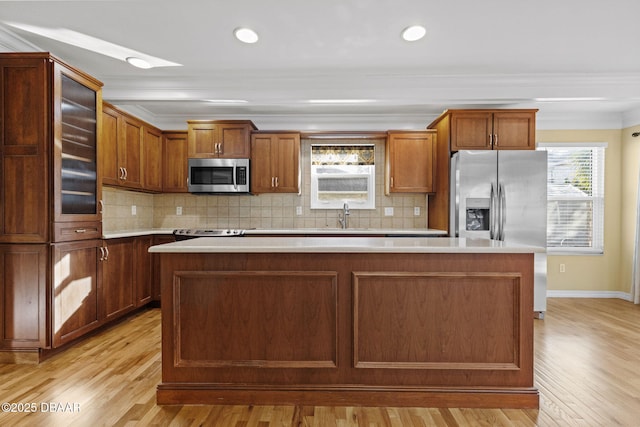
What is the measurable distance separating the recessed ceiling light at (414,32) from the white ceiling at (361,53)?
0.19ft

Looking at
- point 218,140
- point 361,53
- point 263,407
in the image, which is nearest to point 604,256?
point 361,53

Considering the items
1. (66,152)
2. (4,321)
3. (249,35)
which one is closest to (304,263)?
(249,35)

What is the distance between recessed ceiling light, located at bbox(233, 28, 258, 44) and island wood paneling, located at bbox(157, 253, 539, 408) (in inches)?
72.5

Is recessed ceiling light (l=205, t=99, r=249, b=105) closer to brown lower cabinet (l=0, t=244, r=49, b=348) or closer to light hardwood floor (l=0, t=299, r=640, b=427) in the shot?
brown lower cabinet (l=0, t=244, r=49, b=348)

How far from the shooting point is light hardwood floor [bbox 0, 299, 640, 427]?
6.04 feet

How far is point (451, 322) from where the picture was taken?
198 cm

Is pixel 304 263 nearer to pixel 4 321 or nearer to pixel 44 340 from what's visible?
pixel 44 340

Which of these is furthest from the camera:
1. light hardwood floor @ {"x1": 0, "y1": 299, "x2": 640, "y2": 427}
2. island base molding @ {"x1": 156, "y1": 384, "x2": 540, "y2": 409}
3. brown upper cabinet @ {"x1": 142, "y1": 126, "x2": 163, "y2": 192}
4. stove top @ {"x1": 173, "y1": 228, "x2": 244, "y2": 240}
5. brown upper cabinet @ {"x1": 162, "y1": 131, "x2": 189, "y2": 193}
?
brown upper cabinet @ {"x1": 162, "y1": 131, "x2": 189, "y2": 193}

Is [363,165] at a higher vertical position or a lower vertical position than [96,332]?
higher

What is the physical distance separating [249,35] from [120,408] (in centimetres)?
272

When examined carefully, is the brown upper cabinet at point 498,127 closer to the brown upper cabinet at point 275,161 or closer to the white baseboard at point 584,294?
the brown upper cabinet at point 275,161

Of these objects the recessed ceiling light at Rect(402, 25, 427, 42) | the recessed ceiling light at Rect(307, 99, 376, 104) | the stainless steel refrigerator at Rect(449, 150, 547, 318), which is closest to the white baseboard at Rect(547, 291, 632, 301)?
the stainless steel refrigerator at Rect(449, 150, 547, 318)

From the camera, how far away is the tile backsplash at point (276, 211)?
4.82 m

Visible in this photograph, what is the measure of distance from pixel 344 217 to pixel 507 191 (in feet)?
6.37
